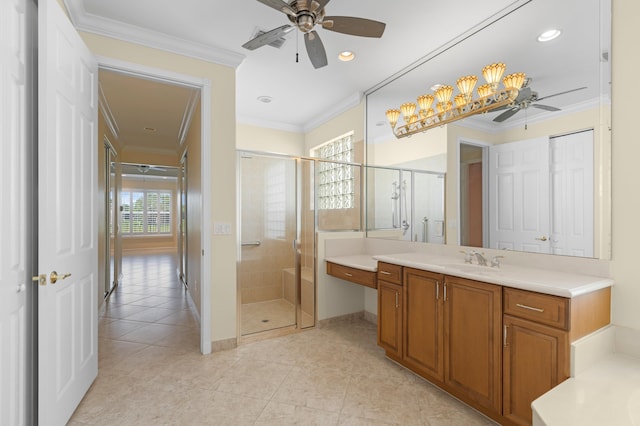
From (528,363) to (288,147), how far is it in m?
4.38

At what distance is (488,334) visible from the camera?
5.98ft

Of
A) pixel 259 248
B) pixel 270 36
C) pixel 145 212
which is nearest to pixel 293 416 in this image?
pixel 259 248

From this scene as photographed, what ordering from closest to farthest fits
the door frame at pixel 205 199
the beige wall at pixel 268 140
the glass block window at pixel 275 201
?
the door frame at pixel 205 199
the glass block window at pixel 275 201
the beige wall at pixel 268 140

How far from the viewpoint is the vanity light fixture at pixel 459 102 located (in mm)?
2256

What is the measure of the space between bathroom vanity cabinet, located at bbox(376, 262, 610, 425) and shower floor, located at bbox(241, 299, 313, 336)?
4.40 feet

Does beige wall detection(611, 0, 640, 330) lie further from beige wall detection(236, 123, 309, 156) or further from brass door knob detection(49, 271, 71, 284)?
beige wall detection(236, 123, 309, 156)

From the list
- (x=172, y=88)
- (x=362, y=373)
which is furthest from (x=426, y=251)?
(x=172, y=88)

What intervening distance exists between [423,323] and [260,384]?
1.31 meters

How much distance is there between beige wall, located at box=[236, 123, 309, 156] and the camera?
4.82 m

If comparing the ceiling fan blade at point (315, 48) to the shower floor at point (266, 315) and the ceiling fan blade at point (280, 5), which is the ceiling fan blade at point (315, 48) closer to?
the ceiling fan blade at point (280, 5)

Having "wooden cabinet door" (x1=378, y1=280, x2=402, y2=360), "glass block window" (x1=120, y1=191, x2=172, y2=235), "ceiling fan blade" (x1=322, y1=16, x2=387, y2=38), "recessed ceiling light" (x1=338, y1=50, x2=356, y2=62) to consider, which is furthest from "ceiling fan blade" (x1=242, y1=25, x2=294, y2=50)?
"glass block window" (x1=120, y1=191, x2=172, y2=235)

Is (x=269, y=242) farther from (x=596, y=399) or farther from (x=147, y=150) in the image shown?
(x=147, y=150)

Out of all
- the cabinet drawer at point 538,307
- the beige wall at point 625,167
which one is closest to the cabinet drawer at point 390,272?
the cabinet drawer at point 538,307

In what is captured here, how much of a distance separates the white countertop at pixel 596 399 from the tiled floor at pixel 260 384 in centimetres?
70
